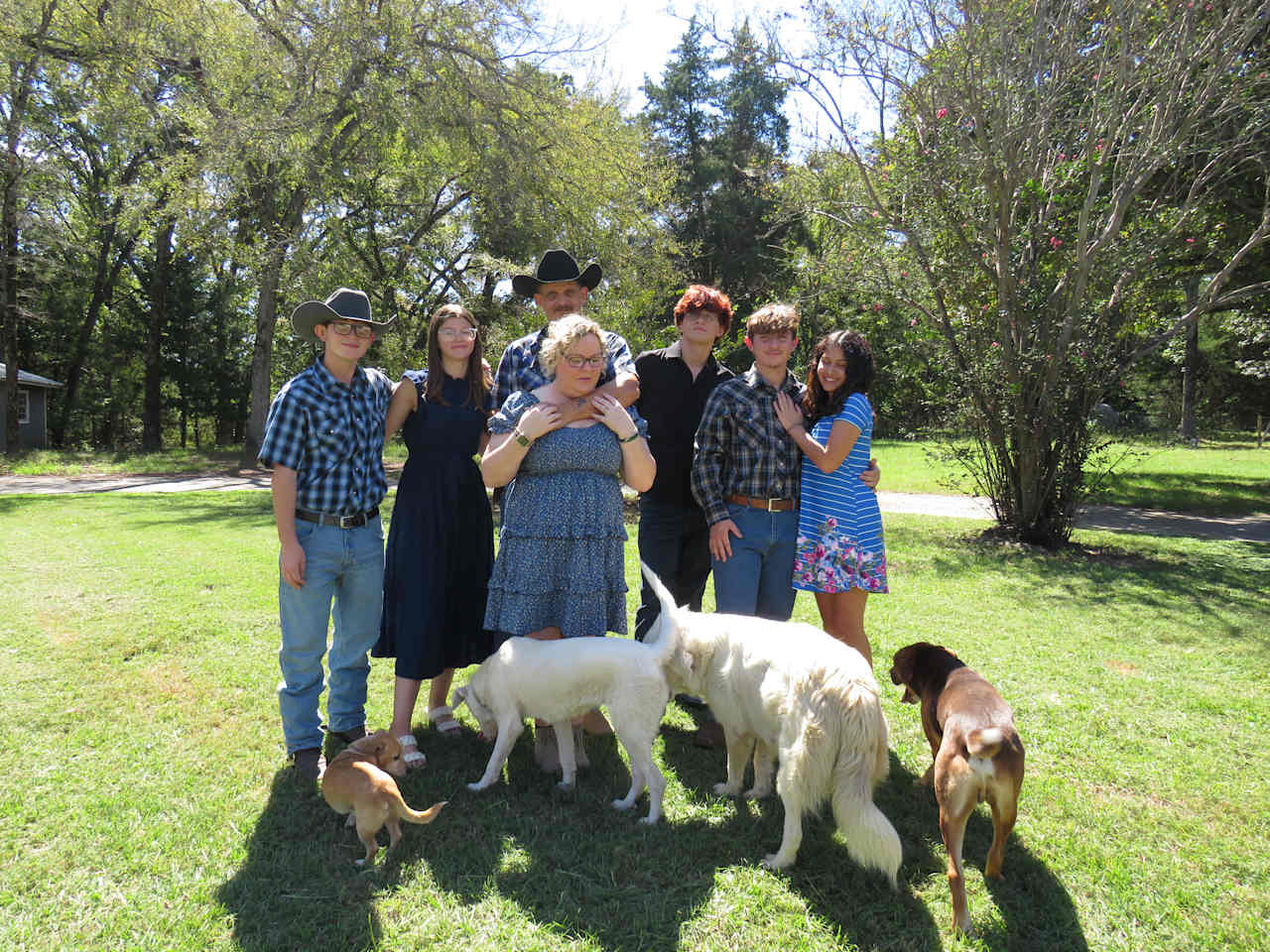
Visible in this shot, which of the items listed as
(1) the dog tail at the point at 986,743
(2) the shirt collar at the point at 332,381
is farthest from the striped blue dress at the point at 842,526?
(2) the shirt collar at the point at 332,381

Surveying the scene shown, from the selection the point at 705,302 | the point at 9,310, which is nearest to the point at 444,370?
the point at 705,302

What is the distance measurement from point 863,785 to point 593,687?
46.3 inches

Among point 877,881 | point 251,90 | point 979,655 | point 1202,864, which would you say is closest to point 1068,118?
point 979,655

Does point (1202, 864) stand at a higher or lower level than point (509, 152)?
lower

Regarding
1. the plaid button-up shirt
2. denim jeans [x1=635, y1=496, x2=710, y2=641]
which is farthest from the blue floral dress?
denim jeans [x1=635, y1=496, x2=710, y2=641]

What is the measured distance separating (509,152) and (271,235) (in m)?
6.65

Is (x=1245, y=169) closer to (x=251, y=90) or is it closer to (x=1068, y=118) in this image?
(x=1068, y=118)

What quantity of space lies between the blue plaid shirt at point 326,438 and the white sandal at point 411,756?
122 centimetres

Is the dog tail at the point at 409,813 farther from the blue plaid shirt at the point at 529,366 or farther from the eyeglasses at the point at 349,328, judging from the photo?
the eyeglasses at the point at 349,328

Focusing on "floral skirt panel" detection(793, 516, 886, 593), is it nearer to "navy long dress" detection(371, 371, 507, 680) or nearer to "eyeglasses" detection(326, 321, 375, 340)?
"navy long dress" detection(371, 371, 507, 680)

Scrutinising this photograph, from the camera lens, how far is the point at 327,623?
3400 mm

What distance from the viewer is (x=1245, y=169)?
9.22 metres

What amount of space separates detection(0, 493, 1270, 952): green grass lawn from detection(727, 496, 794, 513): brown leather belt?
1.39m

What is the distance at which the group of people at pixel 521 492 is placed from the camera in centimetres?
330
